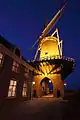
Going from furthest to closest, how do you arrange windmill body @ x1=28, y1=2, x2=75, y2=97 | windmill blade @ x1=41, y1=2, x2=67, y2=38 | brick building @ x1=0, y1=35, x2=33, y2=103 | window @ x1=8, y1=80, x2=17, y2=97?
windmill blade @ x1=41, y1=2, x2=67, y2=38 < windmill body @ x1=28, y1=2, x2=75, y2=97 < window @ x1=8, y1=80, x2=17, y2=97 < brick building @ x1=0, y1=35, x2=33, y2=103

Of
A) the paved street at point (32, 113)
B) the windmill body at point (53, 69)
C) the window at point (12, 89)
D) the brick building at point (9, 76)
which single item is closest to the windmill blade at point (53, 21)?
the windmill body at point (53, 69)

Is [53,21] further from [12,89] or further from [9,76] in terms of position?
[12,89]

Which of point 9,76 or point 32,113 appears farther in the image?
point 9,76

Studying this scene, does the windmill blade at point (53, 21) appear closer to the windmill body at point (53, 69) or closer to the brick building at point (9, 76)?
the windmill body at point (53, 69)

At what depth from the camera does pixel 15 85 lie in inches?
571

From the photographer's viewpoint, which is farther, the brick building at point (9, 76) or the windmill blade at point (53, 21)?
the windmill blade at point (53, 21)

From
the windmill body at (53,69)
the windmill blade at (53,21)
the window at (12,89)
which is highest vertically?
the windmill blade at (53,21)

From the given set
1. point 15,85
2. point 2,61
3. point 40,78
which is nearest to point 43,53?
point 40,78

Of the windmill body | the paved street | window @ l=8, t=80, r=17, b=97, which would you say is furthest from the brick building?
the windmill body

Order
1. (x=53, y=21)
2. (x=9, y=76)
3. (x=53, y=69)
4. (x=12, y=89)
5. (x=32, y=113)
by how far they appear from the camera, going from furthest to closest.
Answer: (x=53, y=21)
(x=53, y=69)
(x=12, y=89)
(x=9, y=76)
(x=32, y=113)

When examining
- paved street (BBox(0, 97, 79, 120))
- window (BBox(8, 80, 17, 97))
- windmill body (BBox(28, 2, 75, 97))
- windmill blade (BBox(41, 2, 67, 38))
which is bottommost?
paved street (BBox(0, 97, 79, 120))

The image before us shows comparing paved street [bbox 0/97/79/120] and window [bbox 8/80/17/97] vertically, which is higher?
window [bbox 8/80/17/97]

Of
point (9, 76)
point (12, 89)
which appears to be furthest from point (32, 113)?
point (12, 89)

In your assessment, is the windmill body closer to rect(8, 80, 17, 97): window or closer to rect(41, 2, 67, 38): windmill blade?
rect(41, 2, 67, 38): windmill blade
